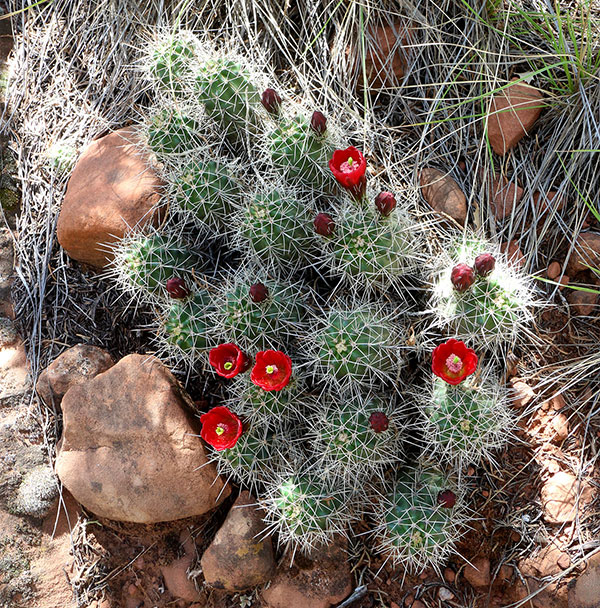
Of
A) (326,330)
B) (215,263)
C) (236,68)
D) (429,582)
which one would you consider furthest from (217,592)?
(236,68)

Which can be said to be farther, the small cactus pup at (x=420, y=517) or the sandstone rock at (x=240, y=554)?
the sandstone rock at (x=240, y=554)

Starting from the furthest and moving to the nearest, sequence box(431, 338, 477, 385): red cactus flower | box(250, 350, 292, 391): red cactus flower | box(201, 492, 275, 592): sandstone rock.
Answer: box(201, 492, 275, 592): sandstone rock → box(250, 350, 292, 391): red cactus flower → box(431, 338, 477, 385): red cactus flower

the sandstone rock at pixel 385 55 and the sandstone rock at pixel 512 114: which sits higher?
the sandstone rock at pixel 385 55

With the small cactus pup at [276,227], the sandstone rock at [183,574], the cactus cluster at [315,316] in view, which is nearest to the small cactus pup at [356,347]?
the cactus cluster at [315,316]

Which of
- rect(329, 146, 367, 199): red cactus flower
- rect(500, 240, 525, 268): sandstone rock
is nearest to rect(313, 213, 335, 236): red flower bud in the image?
rect(329, 146, 367, 199): red cactus flower

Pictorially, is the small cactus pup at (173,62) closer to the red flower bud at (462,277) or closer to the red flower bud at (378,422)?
the red flower bud at (462,277)

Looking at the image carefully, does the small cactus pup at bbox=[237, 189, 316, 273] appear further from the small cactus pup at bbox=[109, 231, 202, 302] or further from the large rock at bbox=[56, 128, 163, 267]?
the large rock at bbox=[56, 128, 163, 267]

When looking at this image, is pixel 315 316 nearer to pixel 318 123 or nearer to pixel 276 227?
pixel 276 227

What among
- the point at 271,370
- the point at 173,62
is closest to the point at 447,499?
the point at 271,370
